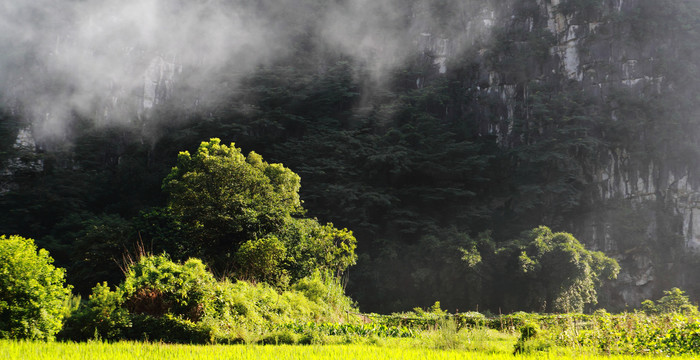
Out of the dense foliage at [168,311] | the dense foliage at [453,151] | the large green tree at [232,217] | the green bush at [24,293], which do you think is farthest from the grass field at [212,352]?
the dense foliage at [453,151]

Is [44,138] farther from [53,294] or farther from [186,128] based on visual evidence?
[53,294]

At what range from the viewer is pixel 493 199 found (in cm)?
2767

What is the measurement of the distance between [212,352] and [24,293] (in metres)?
2.58

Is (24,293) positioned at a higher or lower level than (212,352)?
higher

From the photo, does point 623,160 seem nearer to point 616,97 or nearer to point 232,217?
point 616,97

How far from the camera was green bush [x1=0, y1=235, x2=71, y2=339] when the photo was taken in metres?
6.46

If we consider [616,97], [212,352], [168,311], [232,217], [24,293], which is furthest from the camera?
[616,97]

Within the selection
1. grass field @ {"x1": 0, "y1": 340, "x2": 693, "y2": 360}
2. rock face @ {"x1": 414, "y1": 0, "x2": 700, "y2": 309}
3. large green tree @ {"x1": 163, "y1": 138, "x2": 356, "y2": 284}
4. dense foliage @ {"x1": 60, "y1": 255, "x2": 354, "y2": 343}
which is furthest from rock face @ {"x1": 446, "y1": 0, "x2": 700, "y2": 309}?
dense foliage @ {"x1": 60, "y1": 255, "x2": 354, "y2": 343}

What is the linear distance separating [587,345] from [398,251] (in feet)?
52.4

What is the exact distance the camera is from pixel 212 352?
6344mm

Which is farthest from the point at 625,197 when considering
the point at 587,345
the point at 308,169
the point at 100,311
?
the point at 100,311

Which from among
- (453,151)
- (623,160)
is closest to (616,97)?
(623,160)

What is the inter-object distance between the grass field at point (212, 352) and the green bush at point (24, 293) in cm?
29

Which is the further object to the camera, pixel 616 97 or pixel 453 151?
pixel 616 97
